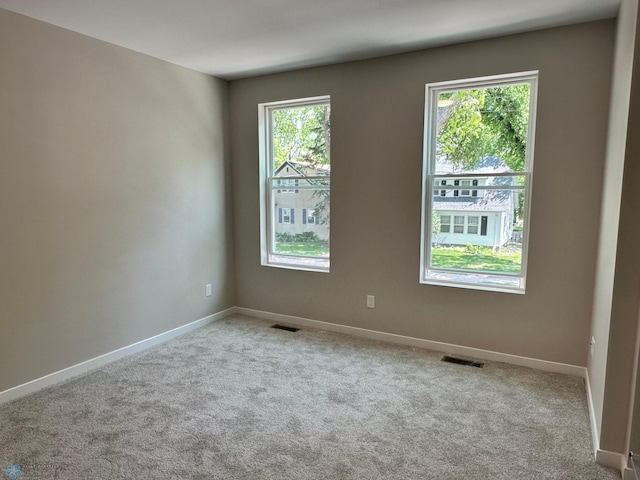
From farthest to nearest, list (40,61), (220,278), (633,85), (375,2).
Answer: (220,278) < (40,61) < (375,2) < (633,85)

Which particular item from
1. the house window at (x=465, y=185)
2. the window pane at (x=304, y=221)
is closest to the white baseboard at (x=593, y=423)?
the house window at (x=465, y=185)

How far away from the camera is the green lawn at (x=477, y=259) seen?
3.18 metres

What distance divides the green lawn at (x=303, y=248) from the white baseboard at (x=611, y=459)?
259 centimetres

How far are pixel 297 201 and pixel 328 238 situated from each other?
53cm

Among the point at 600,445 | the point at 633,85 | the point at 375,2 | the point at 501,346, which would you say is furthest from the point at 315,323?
the point at 633,85

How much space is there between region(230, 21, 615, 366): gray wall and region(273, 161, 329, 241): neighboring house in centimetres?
23

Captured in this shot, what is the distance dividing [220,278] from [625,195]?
11.6 ft

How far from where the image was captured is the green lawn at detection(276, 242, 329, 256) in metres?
4.05

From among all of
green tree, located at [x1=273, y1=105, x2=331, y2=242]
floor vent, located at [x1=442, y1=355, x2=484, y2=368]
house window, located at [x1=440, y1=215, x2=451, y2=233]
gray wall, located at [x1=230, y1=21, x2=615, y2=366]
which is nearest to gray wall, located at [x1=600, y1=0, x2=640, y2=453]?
gray wall, located at [x1=230, y1=21, x2=615, y2=366]

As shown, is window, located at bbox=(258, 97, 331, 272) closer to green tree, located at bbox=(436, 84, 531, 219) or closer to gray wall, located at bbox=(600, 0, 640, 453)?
green tree, located at bbox=(436, 84, 531, 219)

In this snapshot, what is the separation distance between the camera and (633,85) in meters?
1.81

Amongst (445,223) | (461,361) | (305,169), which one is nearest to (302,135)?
(305,169)

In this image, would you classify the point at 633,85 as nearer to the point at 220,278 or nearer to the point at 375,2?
the point at 375,2

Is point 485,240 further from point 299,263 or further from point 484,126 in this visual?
point 299,263
